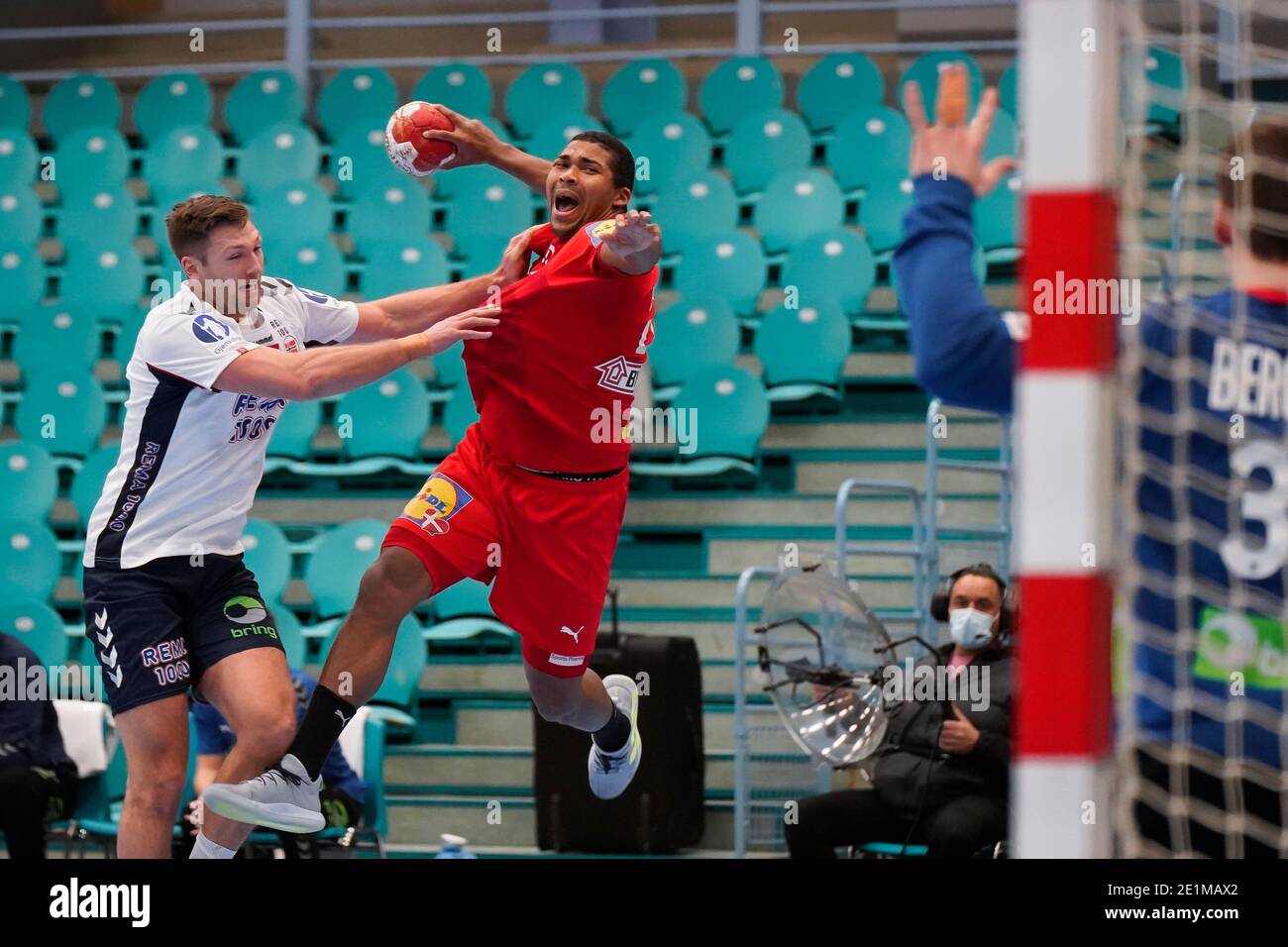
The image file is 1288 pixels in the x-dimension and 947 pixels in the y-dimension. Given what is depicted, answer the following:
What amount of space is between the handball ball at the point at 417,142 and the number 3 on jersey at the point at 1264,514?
3200mm

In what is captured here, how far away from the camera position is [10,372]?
11102 millimetres

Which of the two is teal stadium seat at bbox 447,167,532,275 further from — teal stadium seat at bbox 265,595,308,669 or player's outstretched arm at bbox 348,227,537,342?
player's outstretched arm at bbox 348,227,537,342

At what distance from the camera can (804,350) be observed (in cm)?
956

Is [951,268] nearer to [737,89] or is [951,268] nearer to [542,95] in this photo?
[737,89]

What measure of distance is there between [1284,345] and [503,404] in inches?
112

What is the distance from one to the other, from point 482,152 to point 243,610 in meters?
1.70

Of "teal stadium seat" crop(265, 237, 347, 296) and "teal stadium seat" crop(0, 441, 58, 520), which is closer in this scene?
"teal stadium seat" crop(0, 441, 58, 520)

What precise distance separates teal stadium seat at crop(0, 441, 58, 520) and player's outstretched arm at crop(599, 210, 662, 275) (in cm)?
563

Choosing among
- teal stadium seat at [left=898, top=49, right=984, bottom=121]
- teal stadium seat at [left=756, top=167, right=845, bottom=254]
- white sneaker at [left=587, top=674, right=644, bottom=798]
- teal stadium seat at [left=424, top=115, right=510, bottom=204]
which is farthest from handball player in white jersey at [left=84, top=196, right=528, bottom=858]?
teal stadium seat at [left=898, top=49, right=984, bottom=121]

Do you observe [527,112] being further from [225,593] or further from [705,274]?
[225,593]

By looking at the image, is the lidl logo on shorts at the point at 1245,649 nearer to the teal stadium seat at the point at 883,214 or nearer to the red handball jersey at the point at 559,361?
the red handball jersey at the point at 559,361

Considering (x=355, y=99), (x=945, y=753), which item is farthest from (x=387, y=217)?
(x=945, y=753)

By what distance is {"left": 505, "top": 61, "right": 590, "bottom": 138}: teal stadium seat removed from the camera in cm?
1201

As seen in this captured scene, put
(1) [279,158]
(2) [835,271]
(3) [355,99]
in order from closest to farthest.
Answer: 1. (2) [835,271]
2. (1) [279,158]
3. (3) [355,99]
